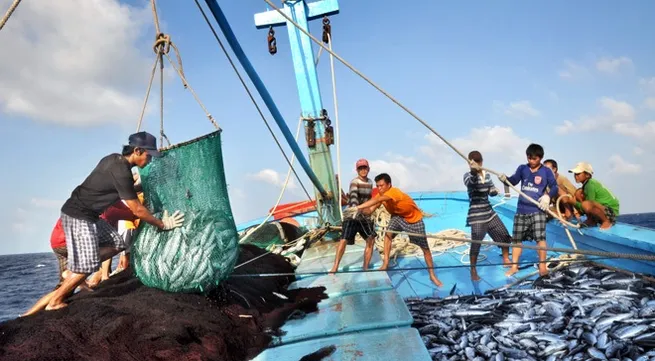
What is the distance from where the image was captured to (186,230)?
12.8 feet

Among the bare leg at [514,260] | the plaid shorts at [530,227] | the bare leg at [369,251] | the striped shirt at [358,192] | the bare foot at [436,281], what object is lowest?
the bare foot at [436,281]

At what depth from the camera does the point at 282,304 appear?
15.6 feet

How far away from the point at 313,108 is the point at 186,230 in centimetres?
593

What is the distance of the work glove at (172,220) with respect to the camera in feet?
12.7

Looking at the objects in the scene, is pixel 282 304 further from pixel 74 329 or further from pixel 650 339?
pixel 650 339

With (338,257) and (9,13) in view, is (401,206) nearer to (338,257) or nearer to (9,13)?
(338,257)

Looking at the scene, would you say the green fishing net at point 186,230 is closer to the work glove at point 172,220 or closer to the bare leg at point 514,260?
the work glove at point 172,220

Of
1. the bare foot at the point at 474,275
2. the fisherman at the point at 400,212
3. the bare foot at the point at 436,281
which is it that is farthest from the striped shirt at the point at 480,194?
the bare foot at the point at 436,281

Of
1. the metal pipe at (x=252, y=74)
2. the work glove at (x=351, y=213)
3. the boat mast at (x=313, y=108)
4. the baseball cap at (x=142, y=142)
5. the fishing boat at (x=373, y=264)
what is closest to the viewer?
the fishing boat at (x=373, y=264)

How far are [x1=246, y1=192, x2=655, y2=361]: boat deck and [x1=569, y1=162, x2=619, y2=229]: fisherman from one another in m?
0.24

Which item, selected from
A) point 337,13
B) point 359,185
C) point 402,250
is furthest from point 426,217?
point 337,13

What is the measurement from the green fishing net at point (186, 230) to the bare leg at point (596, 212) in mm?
6049

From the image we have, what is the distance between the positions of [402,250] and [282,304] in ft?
14.9

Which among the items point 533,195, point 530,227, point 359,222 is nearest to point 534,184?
point 533,195
